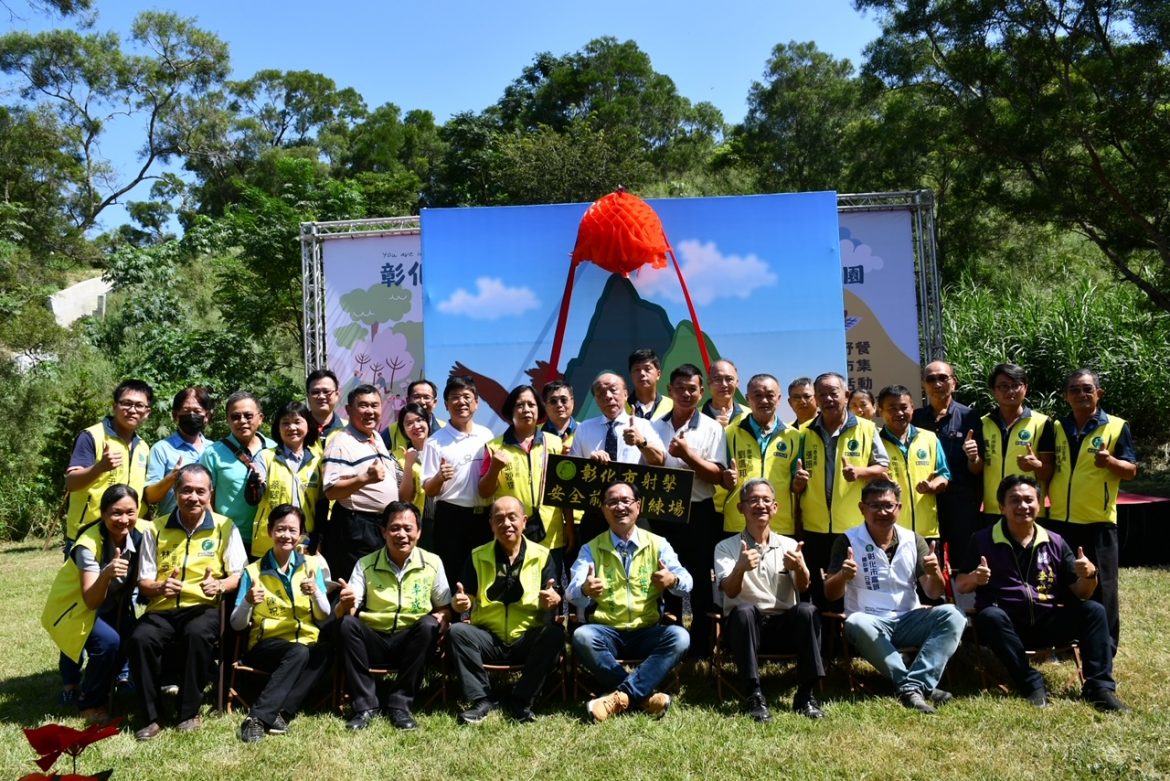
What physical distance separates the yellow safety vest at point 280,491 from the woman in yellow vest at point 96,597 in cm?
54

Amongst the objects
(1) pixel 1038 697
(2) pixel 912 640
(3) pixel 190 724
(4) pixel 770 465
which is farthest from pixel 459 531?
(1) pixel 1038 697

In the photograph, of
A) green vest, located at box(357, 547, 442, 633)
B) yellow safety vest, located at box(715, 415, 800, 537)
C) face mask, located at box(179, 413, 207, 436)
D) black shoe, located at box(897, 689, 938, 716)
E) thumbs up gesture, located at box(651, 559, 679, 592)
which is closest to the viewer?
black shoe, located at box(897, 689, 938, 716)

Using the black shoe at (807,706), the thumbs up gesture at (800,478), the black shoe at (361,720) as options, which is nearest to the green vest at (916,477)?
the thumbs up gesture at (800,478)

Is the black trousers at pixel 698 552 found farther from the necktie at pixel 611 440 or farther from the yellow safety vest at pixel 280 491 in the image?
the yellow safety vest at pixel 280 491

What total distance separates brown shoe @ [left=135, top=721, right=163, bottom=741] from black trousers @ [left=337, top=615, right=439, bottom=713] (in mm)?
813

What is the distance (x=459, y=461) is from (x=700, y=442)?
3.96 ft

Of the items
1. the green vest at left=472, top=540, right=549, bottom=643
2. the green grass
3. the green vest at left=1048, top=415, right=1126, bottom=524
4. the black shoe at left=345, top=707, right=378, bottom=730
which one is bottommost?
the green grass

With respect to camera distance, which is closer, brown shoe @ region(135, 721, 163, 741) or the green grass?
the green grass

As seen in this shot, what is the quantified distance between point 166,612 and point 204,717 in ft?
1.66

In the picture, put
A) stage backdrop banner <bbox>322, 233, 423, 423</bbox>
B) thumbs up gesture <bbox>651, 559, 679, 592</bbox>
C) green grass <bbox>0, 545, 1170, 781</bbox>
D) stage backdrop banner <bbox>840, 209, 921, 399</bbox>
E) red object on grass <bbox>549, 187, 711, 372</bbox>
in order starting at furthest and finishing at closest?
stage backdrop banner <bbox>322, 233, 423, 423</bbox>, stage backdrop banner <bbox>840, 209, 921, 399</bbox>, red object on grass <bbox>549, 187, 711, 372</bbox>, thumbs up gesture <bbox>651, 559, 679, 592</bbox>, green grass <bbox>0, 545, 1170, 781</bbox>

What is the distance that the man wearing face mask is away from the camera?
4730 millimetres

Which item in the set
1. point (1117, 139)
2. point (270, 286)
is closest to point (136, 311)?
point (270, 286)

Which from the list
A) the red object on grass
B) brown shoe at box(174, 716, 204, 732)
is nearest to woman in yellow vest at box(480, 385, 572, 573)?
brown shoe at box(174, 716, 204, 732)

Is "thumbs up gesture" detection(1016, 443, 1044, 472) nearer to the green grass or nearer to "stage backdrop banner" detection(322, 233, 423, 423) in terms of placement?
the green grass
